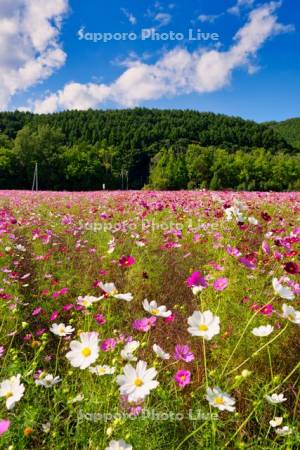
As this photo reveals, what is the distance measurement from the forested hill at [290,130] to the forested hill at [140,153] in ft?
51.9

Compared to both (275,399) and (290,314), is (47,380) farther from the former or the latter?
(290,314)

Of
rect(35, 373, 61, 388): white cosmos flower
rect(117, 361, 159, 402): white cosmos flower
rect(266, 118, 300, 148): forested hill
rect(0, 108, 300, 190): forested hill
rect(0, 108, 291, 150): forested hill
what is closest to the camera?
rect(117, 361, 159, 402): white cosmos flower

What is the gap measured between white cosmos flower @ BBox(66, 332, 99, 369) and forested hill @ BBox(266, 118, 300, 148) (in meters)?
119

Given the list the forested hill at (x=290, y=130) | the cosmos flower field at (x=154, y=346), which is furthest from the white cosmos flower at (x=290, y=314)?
the forested hill at (x=290, y=130)

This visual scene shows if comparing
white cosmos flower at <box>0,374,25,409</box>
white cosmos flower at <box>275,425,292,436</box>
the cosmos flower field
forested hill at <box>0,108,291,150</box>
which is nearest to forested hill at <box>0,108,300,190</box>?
forested hill at <box>0,108,291,150</box>

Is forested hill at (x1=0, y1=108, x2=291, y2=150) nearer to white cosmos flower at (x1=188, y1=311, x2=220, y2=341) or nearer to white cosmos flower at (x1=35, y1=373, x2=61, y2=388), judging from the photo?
white cosmos flower at (x1=35, y1=373, x2=61, y2=388)

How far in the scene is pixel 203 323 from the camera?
4.45 ft

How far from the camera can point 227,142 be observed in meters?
93.9

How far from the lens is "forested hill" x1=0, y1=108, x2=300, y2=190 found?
4706cm

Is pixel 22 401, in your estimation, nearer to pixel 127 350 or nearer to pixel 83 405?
pixel 83 405

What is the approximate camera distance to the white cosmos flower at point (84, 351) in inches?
49.3

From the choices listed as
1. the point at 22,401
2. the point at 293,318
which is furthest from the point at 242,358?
the point at 22,401

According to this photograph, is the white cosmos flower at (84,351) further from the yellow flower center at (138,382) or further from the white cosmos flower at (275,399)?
the white cosmos flower at (275,399)

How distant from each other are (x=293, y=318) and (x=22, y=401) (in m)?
1.42
